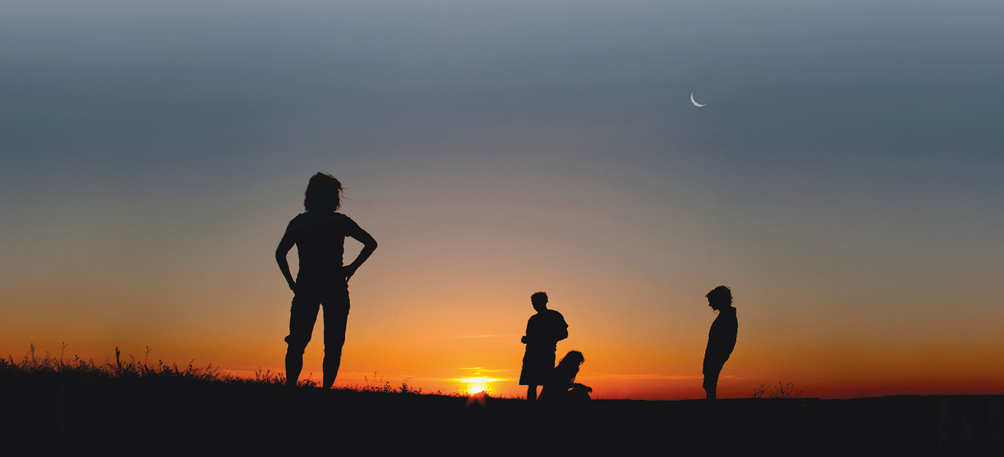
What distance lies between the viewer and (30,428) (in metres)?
4.18

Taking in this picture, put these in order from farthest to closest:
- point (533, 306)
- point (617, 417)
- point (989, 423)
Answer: point (533, 306), point (617, 417), point (989, 423)

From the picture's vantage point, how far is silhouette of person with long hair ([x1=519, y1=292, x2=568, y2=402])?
32.2 ft

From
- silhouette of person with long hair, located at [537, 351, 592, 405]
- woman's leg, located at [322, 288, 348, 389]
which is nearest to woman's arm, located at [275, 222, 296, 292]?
woman's leg, located at [322, 288, 348, 389]

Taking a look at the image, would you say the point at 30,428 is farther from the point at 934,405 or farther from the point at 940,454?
the point at 934,405

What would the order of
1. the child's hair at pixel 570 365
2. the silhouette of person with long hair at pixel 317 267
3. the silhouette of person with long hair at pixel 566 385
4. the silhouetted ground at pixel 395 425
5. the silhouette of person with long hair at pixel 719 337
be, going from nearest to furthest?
1. the silhouetted ground at pixel 395 425
2. the silhouette of person with long hair at pixel 317 267
3. the silhouette of person with long hair at pixel 566 385
4. the child's hair at pixel 570 365
5. the silhouette of person with long hair at pixel 719 337

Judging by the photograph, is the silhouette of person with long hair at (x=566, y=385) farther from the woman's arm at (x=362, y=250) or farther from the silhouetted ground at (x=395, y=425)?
the woman's arm at (x=362, y=250)

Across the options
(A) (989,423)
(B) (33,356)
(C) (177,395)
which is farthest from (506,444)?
(B) (33,356)

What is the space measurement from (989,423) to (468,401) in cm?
447

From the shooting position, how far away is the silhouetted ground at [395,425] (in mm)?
4277

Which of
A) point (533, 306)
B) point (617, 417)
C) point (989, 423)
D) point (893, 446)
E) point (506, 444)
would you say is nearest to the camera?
point (506, 444)

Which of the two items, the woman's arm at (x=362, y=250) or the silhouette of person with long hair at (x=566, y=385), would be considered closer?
the woman's arm at (x=362, y=250)

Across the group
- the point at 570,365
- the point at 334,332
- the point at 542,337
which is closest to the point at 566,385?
the point at 570,365

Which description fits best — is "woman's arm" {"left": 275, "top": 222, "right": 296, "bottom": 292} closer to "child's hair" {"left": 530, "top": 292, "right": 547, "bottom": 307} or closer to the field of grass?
the field of grass

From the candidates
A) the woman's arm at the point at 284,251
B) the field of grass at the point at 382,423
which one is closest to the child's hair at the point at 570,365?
the field of grass at the point at 382,423
